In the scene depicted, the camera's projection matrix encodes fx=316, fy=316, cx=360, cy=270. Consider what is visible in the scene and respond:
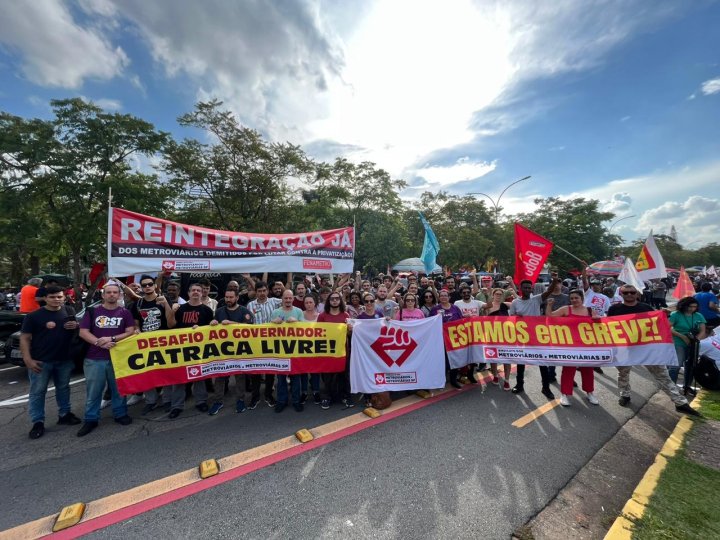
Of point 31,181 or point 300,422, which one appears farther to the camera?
point 31,181

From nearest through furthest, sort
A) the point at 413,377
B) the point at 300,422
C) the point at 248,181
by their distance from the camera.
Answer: the point at 300,422
the point at 413,377
the point at 248,181

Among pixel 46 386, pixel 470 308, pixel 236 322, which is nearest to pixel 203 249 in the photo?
pixel 236 322

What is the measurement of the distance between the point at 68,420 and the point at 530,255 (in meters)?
8.10

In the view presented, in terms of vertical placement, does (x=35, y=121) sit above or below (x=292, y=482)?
above

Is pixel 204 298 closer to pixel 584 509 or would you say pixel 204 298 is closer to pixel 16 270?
pixel 584 509

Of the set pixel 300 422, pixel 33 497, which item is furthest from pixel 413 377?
pixel 33 497

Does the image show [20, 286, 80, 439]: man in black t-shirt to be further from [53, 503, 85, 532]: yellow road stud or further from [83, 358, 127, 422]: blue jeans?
[53, 503, 85, 532]: yellow road stud

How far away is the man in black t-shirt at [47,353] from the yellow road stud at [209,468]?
252 centimetres

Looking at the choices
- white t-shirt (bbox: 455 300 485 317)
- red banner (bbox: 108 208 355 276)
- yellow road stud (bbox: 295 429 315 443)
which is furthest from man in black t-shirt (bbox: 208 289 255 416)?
white t-shirt (bbox: 455 300 485 317)

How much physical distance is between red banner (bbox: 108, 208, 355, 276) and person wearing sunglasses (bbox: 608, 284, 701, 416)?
4910 millimetres

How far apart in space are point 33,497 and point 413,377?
4.35 meters

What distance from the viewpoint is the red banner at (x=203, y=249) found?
4.69m

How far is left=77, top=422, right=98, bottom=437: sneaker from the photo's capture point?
13.0 feet

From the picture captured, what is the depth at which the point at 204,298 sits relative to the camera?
565cm
